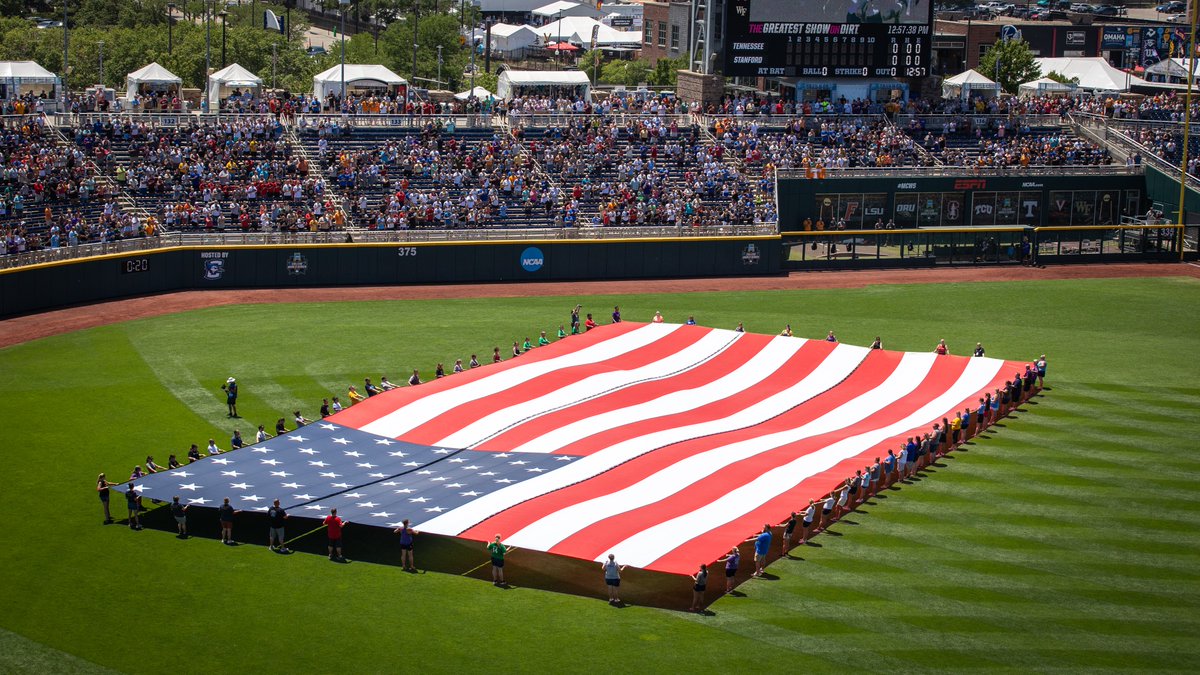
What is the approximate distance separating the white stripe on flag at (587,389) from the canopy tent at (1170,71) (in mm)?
65549

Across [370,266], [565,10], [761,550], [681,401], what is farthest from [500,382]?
[565,10]

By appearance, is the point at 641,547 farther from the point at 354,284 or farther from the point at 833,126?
the point at 833,126

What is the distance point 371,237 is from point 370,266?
1.20m

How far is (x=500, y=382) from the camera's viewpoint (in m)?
39.1

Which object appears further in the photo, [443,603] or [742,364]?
[742,364]

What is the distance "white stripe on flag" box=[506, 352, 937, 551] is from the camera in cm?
2844

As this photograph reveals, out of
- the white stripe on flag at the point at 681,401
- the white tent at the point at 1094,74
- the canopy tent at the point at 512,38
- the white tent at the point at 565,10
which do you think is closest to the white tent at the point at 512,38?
the canopy tent at the point at 512,38

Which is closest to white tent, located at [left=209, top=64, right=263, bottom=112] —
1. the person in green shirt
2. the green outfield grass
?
the green outfield grass

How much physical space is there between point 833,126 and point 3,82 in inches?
1655

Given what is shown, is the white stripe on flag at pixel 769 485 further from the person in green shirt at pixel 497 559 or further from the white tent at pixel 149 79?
the white tent at pixel 149 79

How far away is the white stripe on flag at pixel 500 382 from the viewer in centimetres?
3566

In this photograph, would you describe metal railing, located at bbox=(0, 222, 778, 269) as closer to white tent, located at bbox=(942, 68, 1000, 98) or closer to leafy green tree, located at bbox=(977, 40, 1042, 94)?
white tent, located at bbox=(942, 68, 1000, 98)

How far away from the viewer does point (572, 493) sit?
3084 centimetres

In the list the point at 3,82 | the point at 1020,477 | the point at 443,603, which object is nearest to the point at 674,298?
the point at 1020,477
